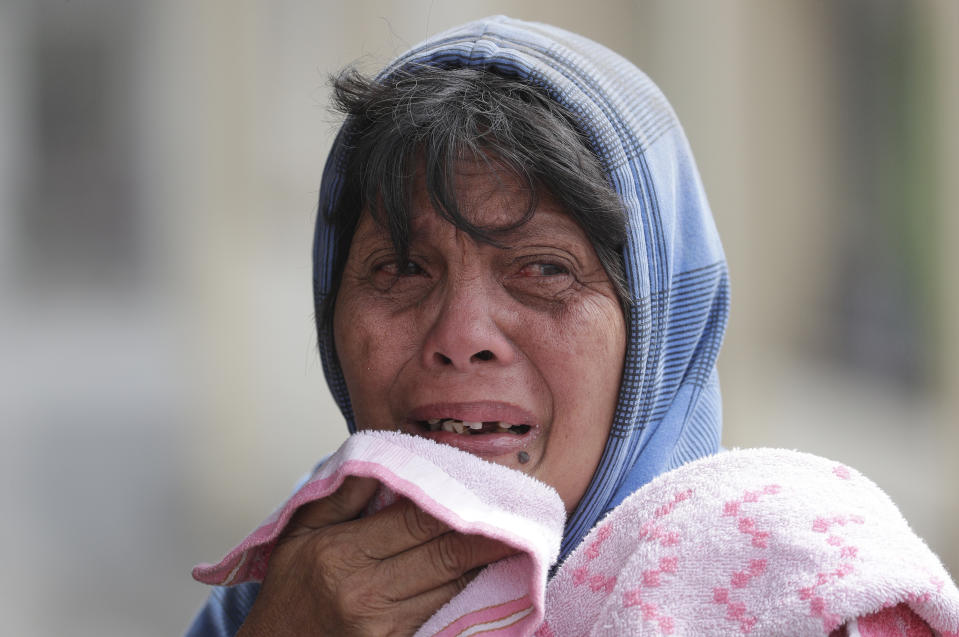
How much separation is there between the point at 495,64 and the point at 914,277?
6.73 meters

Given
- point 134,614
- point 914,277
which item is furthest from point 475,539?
point 914,277

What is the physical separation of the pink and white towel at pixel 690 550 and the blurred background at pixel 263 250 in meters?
4.28

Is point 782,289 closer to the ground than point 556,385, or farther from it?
closer to the ground

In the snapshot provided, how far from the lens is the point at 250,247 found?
6.46m

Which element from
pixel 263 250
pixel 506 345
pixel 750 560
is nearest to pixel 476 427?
pixel 506 345

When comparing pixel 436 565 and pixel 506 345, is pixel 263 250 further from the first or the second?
pixel 436 565

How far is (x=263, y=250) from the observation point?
6496 millimetres

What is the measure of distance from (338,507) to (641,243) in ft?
2.54

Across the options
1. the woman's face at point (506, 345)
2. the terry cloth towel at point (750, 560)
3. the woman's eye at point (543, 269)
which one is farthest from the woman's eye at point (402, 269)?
the terry cloth towel at point (750, 560)

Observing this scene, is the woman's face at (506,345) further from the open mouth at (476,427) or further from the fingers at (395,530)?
the fingers at (395,530)

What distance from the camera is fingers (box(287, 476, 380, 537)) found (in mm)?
1635

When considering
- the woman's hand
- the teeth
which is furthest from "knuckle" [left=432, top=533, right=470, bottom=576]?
the teeth

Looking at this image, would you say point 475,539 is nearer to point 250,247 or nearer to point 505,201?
point 505,201

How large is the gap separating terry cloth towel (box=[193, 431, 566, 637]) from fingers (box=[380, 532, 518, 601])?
4 cm
